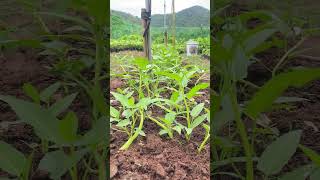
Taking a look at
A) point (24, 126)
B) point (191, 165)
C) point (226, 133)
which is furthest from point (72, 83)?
point (191, 165)

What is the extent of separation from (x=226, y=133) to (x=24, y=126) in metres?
0.23

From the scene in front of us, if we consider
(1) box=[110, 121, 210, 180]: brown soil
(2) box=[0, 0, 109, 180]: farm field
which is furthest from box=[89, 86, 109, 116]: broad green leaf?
(1) box=[110, 121, 210, 180]: brown soil

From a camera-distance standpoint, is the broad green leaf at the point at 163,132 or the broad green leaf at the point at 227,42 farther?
the broad green leaf at the point at 163,132

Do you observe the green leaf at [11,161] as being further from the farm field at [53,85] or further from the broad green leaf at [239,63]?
the broad green leaf at [239,63]

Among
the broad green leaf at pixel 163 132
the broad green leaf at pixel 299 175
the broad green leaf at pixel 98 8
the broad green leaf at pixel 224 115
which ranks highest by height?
the broad green leaf at pixel 98 8

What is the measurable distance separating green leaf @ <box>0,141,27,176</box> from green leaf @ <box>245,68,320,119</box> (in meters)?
0.22

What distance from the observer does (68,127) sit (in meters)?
0.31

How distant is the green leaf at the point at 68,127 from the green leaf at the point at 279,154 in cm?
17

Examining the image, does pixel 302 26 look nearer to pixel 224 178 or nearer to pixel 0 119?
pixel 224 178

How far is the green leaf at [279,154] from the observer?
0.33 metres

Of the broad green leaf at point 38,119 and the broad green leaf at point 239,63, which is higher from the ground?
the broad green leaf at point 239,63

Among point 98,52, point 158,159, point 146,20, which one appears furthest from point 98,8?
point 146,20

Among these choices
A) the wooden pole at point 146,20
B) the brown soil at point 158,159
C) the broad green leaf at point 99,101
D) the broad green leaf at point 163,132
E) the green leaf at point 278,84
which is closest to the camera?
the green leaf at point 278,84

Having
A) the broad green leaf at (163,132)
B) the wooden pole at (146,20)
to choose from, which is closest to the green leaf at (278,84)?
the broad green leaf at (163,132)
